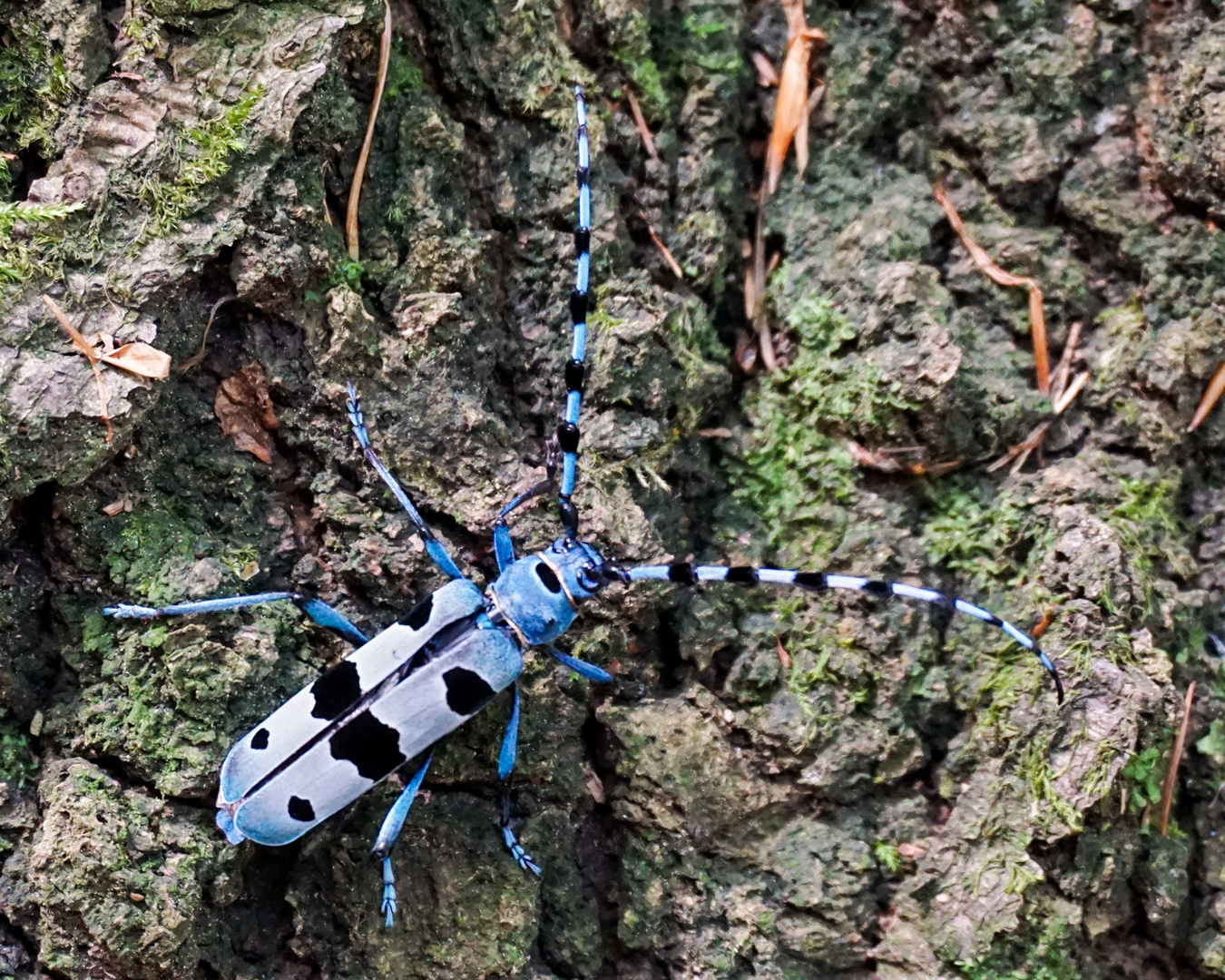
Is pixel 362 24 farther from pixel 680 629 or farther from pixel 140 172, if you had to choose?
pixel 680 629

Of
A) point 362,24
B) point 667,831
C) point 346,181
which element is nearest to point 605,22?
point 362,24

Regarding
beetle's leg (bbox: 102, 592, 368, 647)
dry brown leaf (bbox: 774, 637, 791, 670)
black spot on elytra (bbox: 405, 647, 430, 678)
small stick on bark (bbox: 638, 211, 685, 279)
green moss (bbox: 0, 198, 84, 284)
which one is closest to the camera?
green moss (bbox: 0, 198, 84, 284)

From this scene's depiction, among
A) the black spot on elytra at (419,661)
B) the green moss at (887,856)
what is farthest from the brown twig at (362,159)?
the green moss at (887,856)

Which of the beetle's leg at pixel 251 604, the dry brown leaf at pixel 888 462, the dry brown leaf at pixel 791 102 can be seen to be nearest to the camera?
the beetle's leg at pixel 251 604

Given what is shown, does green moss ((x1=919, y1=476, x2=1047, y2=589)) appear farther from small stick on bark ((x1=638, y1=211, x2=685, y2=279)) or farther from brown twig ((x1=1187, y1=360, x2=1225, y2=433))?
small stick on bark ((x1=638, y1=211, x2=685, y2=279))

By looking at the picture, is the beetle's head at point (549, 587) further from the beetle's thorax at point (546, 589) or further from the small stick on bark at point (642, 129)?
the small stick on bark at point (642, 129)

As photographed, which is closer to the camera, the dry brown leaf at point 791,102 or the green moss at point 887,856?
the green moss at point 887,856

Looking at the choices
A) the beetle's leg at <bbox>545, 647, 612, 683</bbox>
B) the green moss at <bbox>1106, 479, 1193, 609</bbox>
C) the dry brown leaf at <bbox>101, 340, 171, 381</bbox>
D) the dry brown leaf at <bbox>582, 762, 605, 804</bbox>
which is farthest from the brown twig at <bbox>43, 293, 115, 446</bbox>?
the green moss at <bbox>1106, 479, 1193, 609</bbox>

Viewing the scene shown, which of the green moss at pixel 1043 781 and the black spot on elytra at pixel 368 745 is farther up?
the black spot on elytra at pixel 368 745
